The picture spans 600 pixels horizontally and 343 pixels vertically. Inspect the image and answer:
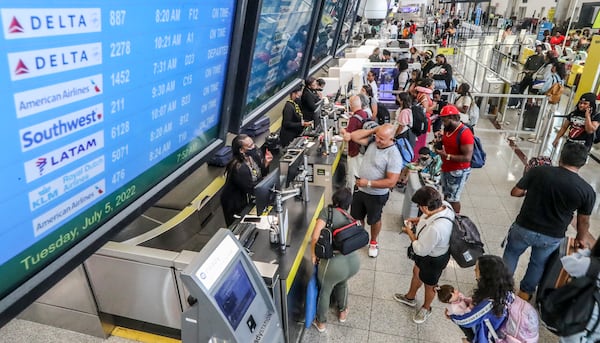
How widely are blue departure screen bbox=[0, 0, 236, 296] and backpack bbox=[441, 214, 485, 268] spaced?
7.97 feet

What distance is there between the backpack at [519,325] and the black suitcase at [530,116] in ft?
24.8

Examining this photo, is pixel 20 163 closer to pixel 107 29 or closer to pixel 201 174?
pixel 107 29

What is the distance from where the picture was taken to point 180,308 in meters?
3.32

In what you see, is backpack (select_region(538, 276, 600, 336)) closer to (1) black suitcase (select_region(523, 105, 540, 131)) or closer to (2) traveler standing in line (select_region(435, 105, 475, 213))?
(2) traveler standing in line (select_region(435, 105, 475, 213))

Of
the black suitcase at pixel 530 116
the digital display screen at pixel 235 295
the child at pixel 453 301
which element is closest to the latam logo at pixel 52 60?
the digital display screen at pixel 235 295

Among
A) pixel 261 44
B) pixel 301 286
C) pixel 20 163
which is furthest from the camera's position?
pixel 301 286

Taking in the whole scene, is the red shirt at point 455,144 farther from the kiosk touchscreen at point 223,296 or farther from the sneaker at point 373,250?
the kiosk touchscreen at point 223,296

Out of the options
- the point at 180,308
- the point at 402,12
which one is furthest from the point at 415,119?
the point at 402,12

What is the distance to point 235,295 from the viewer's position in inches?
77.8

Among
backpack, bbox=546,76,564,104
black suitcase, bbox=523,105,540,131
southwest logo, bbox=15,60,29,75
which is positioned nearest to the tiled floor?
black suitcase, bbox=523,105,540,131

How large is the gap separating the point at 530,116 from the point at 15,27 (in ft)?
32.5

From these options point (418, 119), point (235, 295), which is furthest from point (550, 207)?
point (235, 295)

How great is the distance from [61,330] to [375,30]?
22.1 metres

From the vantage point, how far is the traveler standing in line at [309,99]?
20.9ft
